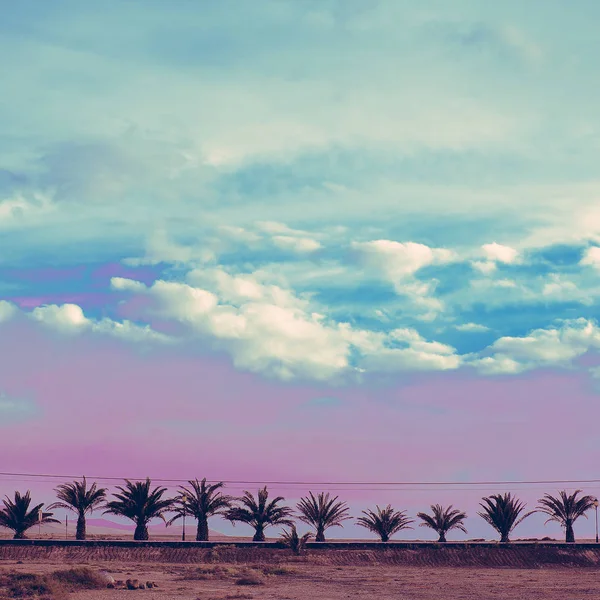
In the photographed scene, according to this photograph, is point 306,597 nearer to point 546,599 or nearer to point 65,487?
point 546,599

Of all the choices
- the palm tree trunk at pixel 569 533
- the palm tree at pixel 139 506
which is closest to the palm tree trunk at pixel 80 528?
the palm tree at pixel 139 506

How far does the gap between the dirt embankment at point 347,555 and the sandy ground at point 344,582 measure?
4.21ft

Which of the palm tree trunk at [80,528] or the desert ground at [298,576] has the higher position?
the palm tree trunk at [80,528]

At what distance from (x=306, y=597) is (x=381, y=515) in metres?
29.6

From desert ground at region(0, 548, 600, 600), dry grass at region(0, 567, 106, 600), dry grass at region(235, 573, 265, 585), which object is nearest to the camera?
dry grass at region(0, 567, 106, 600)

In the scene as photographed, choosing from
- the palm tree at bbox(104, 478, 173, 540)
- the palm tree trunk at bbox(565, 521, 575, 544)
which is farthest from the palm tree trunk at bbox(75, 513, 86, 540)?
the palm tree trunk at bbox(565, 521, 575, 544)

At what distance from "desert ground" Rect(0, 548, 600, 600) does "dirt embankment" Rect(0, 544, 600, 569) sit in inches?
3.3

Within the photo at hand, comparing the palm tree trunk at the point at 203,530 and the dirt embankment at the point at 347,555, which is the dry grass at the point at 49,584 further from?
the palm tree trunk at the point at 203,530

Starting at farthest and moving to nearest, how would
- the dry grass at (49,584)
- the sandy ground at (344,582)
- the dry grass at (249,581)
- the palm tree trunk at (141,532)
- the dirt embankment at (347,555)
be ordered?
the palm tree trunk at (141,532), the dirt embankment at (347,555), the dry grass at (249,581), the sandy ground at (344,582), the dry grass at (49,584)

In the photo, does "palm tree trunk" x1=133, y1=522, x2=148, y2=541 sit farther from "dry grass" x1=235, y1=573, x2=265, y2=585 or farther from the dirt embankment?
"dry grass" x1=235, y1=573, x2=265, y2=585

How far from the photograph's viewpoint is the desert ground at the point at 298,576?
32969 mm

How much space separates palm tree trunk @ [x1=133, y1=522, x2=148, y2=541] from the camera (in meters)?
55.9

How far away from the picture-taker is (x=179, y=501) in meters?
58.4

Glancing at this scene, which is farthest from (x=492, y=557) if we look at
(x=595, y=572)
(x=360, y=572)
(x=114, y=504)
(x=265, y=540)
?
(x=114, y=504)
